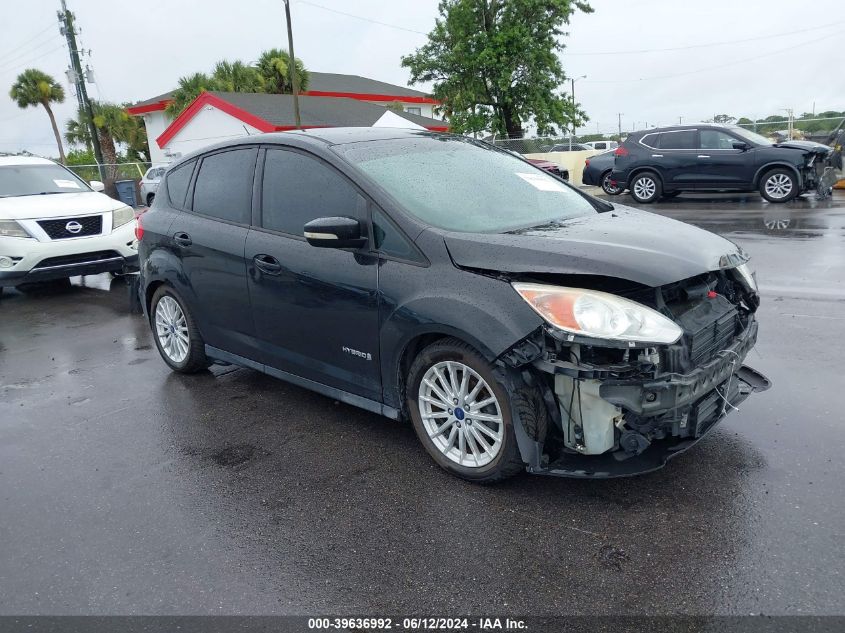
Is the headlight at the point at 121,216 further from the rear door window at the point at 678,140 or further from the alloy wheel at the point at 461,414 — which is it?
the rear door window at the point at 678,140

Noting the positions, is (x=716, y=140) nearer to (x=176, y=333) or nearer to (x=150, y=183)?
(x=176, y=333)

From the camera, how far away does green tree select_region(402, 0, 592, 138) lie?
38250mm

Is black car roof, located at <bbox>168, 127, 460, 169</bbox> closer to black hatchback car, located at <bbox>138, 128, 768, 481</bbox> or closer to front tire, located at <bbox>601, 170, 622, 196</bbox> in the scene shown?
black hatchback car, located at <bbox>138, 128, 768, 481</bbox>

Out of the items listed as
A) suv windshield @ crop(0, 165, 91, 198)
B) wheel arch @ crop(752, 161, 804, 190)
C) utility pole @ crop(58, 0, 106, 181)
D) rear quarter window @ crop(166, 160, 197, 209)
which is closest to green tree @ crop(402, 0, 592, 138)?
utility pole @ crop(58, 0, 106, 181)

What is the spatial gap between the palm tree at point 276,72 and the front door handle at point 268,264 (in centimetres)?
4181

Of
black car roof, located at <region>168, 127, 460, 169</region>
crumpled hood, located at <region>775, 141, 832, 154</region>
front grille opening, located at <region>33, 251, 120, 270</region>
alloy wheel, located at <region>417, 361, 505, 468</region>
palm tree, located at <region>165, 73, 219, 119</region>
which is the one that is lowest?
alloy wheel, located at <region>417, 361, 505, 468</region>

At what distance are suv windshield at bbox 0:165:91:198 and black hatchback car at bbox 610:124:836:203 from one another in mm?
11710

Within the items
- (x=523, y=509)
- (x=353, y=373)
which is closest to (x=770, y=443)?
(x=523, y=509)

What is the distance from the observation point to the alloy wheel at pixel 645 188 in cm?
1639

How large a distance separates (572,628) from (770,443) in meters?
1.90

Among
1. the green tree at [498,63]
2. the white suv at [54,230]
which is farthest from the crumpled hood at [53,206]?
the green tree at [498,63]

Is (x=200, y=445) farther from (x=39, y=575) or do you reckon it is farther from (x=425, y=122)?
(x=425, y=122)

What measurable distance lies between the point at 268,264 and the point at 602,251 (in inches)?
82.2

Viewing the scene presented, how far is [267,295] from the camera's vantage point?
4.46 m
